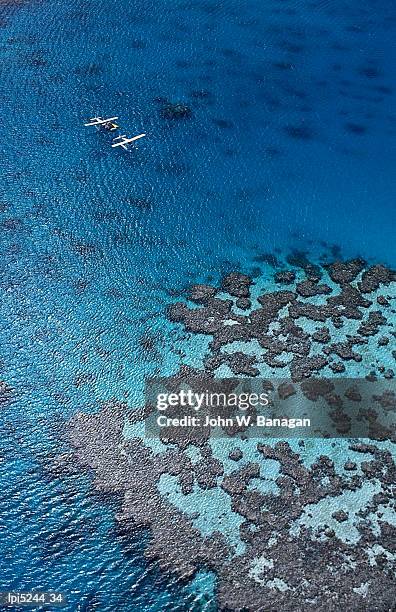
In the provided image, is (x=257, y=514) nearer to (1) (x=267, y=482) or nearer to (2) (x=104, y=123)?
(1) (x=267, y=482)

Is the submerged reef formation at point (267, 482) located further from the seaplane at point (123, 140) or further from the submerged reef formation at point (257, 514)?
the seaplane at point (123, 140)

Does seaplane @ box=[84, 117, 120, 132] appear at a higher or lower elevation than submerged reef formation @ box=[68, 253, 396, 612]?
higher

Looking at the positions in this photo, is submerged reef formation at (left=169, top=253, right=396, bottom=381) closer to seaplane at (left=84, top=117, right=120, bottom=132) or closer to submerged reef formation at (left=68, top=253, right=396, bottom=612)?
submerged reef formation at (left=68, top=253, right=396, bottom=612)

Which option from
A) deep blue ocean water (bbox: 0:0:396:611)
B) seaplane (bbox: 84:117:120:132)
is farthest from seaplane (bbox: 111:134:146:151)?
seaplane (bbox: 84:117:120:132)

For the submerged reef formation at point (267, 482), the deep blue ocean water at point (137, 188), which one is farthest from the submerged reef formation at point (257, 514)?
the deep blue ocean water at point (137, 188)

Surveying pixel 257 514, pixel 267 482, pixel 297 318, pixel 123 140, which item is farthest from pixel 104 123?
pixel 257 514

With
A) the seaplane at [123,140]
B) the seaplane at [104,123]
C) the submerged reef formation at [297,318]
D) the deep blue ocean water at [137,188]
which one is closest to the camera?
the deep blue ocean water at [137,188]

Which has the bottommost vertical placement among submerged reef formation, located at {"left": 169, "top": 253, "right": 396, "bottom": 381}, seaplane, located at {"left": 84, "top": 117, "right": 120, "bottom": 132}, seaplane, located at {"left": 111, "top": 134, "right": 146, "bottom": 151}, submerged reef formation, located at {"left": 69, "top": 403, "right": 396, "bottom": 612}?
submerged reef formation, located at {"left": 69, "top": 403, "right": 396, "bottom": 612}
